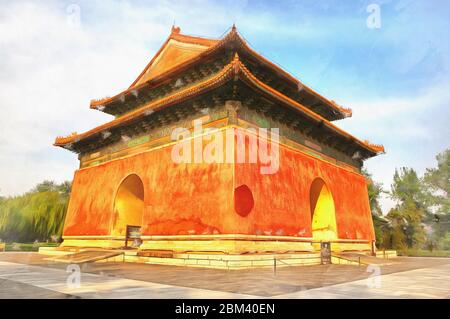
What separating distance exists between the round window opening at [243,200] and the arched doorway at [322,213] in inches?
203

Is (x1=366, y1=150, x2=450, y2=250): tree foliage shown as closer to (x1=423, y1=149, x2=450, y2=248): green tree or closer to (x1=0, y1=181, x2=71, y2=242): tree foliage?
(x1=423, y1=149, x2=450, y2=248): green tree

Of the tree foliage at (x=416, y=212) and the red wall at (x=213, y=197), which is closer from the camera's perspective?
the red wall at (x=213, y=197)

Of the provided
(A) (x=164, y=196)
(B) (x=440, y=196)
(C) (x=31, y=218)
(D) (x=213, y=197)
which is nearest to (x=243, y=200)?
(D) (x=213, y=197)

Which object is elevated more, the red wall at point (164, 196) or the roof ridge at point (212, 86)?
the roof ridge at point (212, 86)

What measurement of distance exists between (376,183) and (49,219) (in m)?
31.3

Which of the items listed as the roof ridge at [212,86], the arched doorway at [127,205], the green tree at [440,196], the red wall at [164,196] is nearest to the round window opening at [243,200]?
the red wall at [164,196]

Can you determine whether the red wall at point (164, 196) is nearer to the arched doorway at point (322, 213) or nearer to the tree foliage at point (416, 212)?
the arched doorway at point (322, 213)

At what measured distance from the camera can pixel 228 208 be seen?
948cm

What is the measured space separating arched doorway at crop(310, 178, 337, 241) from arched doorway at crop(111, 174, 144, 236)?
26.4 ft

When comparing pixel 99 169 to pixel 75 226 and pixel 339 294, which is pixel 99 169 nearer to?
pixel 75 226

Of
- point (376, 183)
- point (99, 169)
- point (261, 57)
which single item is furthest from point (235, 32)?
point (376, 183)

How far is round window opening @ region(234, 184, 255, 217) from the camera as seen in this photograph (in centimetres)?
960

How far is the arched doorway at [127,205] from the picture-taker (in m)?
13.9

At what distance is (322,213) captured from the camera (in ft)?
47.5
